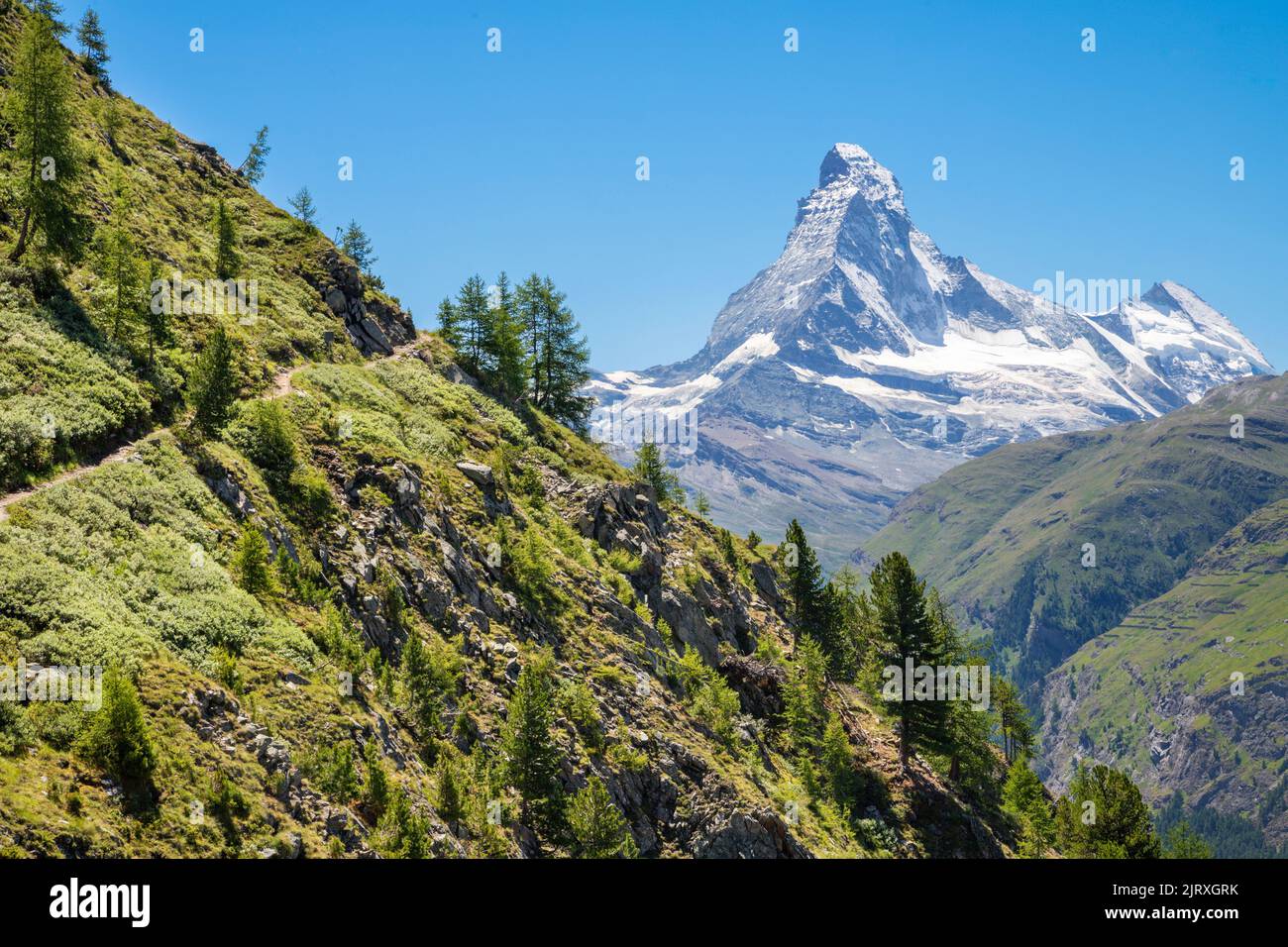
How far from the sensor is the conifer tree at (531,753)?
32281mm

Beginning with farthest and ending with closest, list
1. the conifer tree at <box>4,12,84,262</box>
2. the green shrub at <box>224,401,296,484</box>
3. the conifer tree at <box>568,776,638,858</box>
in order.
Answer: the conifer tree at <box>4,12,84,262</box> < the green shrub at <box>224,401,296,484</box> < the conifer tree at <box>568,776,638,858</box>

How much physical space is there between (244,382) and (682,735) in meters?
30.0

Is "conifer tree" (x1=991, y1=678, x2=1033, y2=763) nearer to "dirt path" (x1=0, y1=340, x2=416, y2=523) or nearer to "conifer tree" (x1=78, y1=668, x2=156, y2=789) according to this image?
"dirt path" (x1=0, y1=340, x2=416, y2=523)

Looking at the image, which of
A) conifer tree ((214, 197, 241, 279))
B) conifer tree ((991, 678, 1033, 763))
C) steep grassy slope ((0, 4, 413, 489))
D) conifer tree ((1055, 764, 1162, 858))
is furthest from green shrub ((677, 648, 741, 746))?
conifer tree ((991, 678, 1033, 763))

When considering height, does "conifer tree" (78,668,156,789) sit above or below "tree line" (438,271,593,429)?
below

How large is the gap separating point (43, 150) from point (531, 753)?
35949mm

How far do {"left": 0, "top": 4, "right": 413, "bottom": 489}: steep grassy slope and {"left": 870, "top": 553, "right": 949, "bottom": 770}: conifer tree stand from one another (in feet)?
138

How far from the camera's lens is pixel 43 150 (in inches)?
1544

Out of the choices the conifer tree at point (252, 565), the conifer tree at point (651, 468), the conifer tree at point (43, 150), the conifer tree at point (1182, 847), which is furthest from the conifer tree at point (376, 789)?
the conifer tree at point (1182, 847)

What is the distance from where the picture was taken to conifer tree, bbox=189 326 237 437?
36719 mm

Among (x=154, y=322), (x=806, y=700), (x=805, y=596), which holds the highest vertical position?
(x=154, y=322)

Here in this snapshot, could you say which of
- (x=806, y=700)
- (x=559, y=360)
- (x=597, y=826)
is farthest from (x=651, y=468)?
(x=597, y=826)

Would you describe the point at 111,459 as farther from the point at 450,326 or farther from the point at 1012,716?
the point at 1012,716

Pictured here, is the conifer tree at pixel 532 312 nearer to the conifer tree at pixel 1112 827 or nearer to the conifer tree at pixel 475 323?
the conifer tree at pixel 475 323
